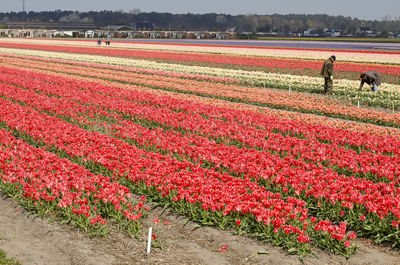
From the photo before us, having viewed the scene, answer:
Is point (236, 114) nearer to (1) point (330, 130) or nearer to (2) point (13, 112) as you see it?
(1) point (330, 130)

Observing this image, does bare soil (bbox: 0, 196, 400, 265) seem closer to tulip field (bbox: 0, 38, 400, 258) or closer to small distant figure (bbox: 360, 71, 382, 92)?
tulip field (bbox: 0, 38, 400, 258)

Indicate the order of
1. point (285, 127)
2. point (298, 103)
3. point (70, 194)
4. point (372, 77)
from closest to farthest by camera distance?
point (70, 194)
point (285, 127)
point (298, 103)
point (372, 77)

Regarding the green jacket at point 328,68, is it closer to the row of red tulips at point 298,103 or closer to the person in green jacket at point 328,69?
the person in green jacket at point 328,69

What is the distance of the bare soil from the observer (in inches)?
298

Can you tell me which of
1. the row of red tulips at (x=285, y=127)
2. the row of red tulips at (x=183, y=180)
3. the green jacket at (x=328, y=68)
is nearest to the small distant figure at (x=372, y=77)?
the green jacket at (x=328, y=68)

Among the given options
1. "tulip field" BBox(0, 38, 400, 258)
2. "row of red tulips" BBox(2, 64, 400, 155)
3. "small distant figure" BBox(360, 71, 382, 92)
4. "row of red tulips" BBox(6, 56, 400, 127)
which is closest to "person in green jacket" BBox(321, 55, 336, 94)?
"small distant figure" BBox(360, 71, 382, 92)

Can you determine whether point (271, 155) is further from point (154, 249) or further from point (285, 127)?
point (154, 249)

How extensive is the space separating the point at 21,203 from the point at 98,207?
1661mm

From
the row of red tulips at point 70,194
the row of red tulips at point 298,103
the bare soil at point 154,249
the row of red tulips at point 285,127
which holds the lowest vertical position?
the bare soil at point 154,249

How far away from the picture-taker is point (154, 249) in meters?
7.96

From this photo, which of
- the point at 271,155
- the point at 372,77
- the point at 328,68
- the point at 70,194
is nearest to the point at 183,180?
the point at 70,194

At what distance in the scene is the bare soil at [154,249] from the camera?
24.8 ft

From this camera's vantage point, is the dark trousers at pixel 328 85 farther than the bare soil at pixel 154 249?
Yes

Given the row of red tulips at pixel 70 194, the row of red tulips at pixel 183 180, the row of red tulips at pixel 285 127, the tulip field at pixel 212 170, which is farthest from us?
the row of red tulips at pixel 285 127
